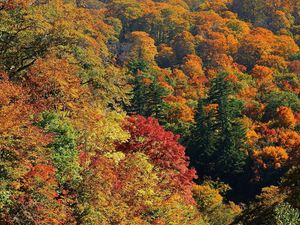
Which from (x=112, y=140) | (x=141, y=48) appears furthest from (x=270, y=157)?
(x=141, y=48)

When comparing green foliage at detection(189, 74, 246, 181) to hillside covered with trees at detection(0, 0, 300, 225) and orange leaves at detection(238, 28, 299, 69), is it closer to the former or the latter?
hillside covered with trees at detection(0, 0, 300, 225)

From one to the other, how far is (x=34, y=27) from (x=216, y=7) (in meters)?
102

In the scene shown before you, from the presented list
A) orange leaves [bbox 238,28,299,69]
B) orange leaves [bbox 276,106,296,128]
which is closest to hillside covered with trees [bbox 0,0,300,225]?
orange leaves [bbox 276,106,296,128]

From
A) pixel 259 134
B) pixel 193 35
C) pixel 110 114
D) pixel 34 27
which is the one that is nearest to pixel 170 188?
pixel 110 114

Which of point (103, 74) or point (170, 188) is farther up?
point (103, 74)

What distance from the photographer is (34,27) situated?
1062 inches

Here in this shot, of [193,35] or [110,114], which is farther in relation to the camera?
[193,35]

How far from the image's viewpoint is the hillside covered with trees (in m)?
18.6

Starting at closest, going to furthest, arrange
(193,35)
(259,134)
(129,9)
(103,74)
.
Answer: (103,74), (259,134), (193,35), (129,9)

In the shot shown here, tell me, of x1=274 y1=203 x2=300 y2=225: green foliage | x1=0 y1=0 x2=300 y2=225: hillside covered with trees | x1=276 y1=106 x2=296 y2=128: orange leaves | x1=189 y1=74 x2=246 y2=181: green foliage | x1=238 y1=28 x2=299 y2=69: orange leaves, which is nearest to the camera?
x1=274 y1=203 x2=300 y2=225: green foliage

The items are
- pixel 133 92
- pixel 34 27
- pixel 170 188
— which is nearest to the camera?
pixel 34 27

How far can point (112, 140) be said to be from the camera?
82.1ft

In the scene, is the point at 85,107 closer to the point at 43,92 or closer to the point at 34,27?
the point at 43,92

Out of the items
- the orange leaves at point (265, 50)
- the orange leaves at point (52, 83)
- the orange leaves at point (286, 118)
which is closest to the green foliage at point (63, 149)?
the orange leaves at point (52, 83)
